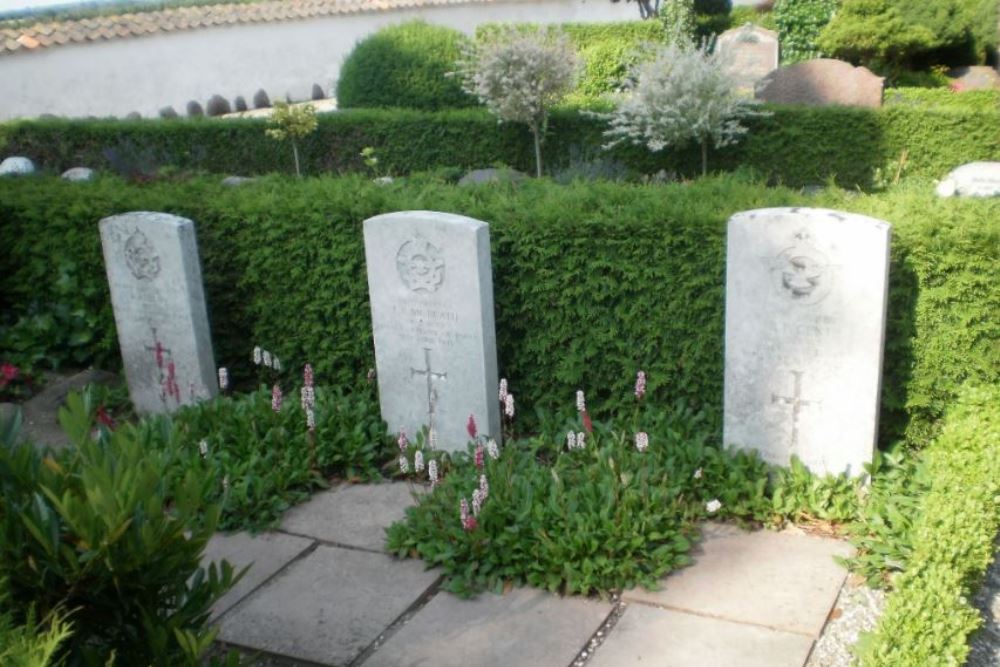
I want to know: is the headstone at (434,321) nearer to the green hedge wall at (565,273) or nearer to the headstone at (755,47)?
the green hedge wall at (565,273)

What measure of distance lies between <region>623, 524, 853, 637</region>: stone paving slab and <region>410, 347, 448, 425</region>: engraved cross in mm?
1582

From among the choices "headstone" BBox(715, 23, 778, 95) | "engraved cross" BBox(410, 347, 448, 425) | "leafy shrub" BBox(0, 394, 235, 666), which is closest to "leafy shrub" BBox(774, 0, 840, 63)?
"headstone" BBox(715, 23, 778, 95)

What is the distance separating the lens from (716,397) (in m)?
5.04

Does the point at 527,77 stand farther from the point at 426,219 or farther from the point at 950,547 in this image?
the point at 950,547

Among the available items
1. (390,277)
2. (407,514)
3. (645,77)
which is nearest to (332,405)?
(390,277)

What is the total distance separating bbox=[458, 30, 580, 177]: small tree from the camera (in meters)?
10.8

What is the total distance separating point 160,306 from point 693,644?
3691mm

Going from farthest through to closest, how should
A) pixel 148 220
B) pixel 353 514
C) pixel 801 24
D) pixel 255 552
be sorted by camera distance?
pixel 801 24
pixel 148 220
pixel 353 514
pixel 255 552

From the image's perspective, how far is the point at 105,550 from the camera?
238 centimetres

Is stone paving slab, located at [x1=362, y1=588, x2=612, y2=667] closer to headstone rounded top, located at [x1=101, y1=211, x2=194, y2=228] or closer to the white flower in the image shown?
the white flower

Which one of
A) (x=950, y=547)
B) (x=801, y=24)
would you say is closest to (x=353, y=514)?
(x=950, y=547)

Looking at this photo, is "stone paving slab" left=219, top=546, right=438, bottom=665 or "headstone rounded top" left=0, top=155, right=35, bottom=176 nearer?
"stone paving slab" left=219, top=546, right=438, bottom=665

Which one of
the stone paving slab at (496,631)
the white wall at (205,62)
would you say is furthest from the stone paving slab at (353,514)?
the white wall at (205,62)

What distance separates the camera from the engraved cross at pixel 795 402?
4527mm
